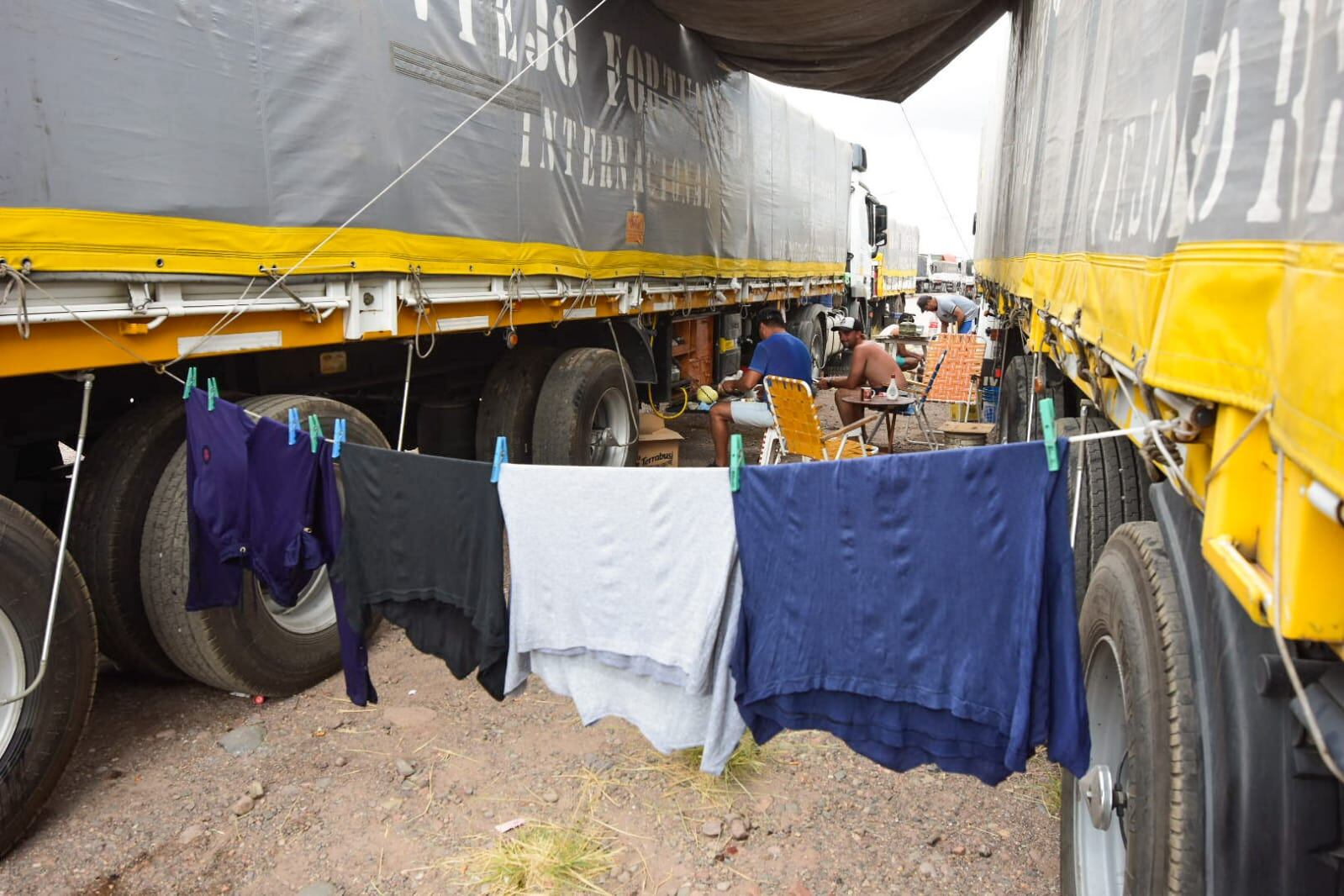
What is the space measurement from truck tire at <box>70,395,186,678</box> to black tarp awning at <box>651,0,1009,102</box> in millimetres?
4513

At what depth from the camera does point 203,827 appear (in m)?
3.03

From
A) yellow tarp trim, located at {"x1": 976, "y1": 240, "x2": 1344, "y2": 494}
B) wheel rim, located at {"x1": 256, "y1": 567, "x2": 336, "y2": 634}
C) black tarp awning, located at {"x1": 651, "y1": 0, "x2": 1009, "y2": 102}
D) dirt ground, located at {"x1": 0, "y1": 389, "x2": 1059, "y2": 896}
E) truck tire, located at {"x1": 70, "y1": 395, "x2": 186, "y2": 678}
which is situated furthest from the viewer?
black tarp awning, located at {"x1": 651, "y1": 0, "x2": 1009, "y2": 102}

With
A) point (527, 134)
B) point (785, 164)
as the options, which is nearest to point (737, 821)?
point (527, 134)

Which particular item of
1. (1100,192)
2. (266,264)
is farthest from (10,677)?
(1100,192)

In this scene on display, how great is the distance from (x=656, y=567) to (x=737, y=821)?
1256mm

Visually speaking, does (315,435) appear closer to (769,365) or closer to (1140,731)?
(1140,731)

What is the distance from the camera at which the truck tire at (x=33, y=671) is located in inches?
108

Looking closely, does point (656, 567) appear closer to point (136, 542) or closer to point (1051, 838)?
point (1051, 838)

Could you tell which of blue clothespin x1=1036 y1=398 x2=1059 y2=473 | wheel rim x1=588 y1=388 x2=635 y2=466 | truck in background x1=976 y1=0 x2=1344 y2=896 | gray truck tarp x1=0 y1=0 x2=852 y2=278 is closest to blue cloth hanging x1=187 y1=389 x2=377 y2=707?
gray truck tarp x1=0 y1=0 x2=852 y2=278

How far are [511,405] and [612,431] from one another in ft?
3.88

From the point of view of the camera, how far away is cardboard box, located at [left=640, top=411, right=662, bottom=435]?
7559mm

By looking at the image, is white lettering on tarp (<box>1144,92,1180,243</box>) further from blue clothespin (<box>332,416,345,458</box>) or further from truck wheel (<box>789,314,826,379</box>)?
truck wheel (<box>789,314,826,379</box>)

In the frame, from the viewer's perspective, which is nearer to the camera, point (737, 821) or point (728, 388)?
point (737, 821)

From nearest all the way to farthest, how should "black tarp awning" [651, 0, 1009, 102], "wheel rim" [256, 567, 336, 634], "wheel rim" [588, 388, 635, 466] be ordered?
"wheel rim" [256, 567, 336, 634] < "black tarp awning" [651, 0, 1009, 102] < "wheel rim" [588, 388, 635, 466]
